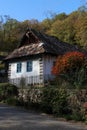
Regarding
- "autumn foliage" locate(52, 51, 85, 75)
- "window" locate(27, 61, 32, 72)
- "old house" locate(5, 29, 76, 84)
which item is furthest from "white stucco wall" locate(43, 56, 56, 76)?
"autumn foliage" locate(52, 51, 85, 75)

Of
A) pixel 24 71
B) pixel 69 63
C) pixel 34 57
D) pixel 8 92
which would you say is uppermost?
pixel 34 57

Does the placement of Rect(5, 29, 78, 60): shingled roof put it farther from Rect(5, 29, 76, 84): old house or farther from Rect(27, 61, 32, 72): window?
Rect(27, 61, 32, 72): window

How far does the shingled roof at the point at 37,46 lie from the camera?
130 ft

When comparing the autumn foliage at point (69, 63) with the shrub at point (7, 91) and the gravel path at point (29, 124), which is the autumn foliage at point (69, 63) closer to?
the shrub at point (7, 91)

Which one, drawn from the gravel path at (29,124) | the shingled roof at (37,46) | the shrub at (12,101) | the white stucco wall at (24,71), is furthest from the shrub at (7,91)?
the white stucco wall at (24,71)

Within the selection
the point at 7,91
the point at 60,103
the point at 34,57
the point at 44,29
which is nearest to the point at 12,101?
the point at 7,91

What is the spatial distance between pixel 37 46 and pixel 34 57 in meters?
1.38

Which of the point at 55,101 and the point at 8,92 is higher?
the point at 8,92

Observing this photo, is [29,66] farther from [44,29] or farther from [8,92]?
[44,29]

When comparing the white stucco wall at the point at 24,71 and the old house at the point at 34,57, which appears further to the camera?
the white stucco wall at the point at 24,71

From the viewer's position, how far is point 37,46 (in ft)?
134

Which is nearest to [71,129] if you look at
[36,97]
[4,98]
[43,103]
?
[43,103]

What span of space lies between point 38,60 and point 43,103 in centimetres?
1629

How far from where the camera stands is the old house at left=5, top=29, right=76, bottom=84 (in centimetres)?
3912
